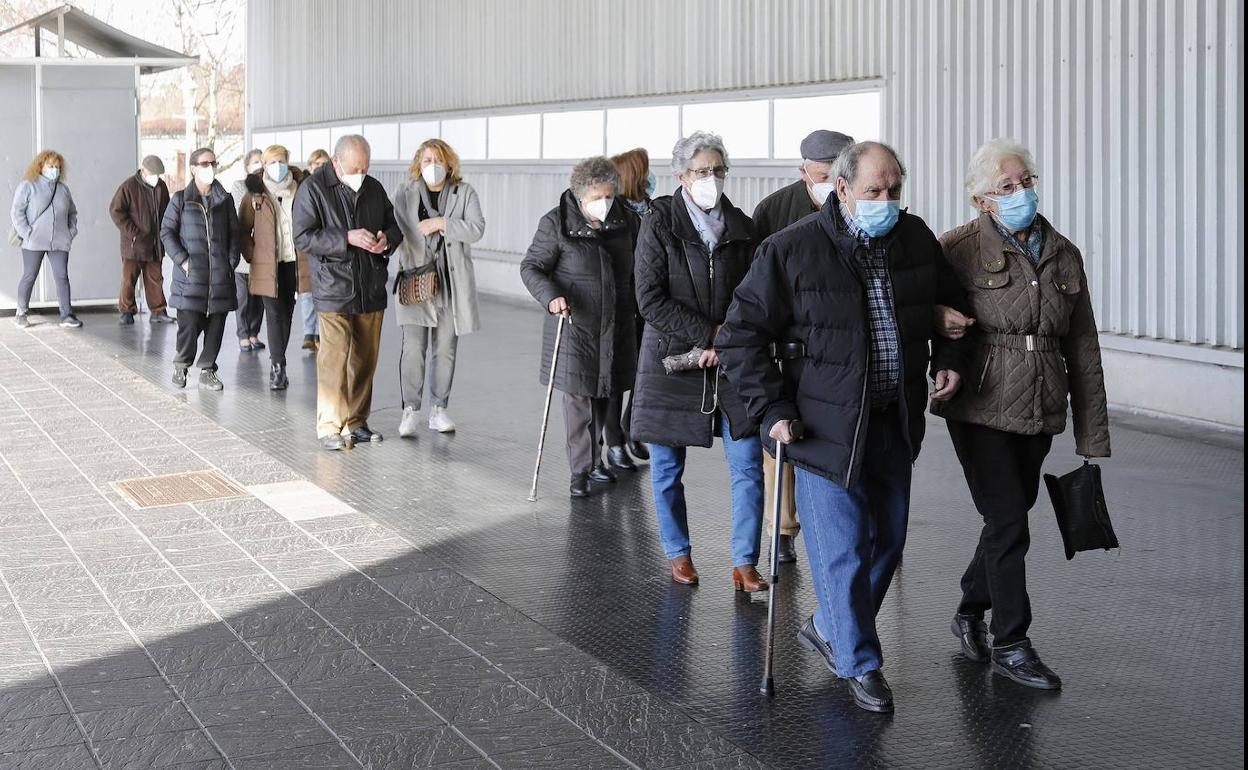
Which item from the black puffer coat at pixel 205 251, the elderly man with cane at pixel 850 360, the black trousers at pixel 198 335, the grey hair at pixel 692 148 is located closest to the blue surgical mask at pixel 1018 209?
the elderly man with cane at pixel 850 360

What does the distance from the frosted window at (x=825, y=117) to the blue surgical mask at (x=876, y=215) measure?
865 cm

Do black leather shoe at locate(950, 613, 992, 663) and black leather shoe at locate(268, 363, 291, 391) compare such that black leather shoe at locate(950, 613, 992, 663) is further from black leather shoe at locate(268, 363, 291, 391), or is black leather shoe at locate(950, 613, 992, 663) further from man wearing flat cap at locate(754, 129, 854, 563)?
black leather shoe at locate(268, 363, 291, 391)

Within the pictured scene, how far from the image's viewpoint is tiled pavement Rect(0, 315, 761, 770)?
4.55 metres

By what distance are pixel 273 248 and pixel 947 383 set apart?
8004 millimetres

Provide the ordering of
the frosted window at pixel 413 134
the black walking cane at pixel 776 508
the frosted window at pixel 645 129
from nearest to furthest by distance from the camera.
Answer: the black walking cane at pixel 776 508 < the frosted window at pixel 645 129 < the frosted window at pixel 413 134

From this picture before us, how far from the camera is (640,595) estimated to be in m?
6.25

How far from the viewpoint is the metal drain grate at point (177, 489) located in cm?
806

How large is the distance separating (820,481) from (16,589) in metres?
3.44

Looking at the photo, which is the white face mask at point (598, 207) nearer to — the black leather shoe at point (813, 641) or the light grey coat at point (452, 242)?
the light grey coat at point (452, 242)

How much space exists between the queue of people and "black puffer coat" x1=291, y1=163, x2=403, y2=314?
0.01 meters

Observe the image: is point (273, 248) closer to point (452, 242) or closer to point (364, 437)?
point (364, 437)

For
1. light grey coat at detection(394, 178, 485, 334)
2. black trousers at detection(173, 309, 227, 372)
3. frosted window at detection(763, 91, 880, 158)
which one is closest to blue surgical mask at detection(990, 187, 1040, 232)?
light grey coat at detection(394, 178, 485, 334)

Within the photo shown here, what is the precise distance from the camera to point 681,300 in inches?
241

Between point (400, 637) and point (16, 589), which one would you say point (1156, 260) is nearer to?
point (400, 637)
